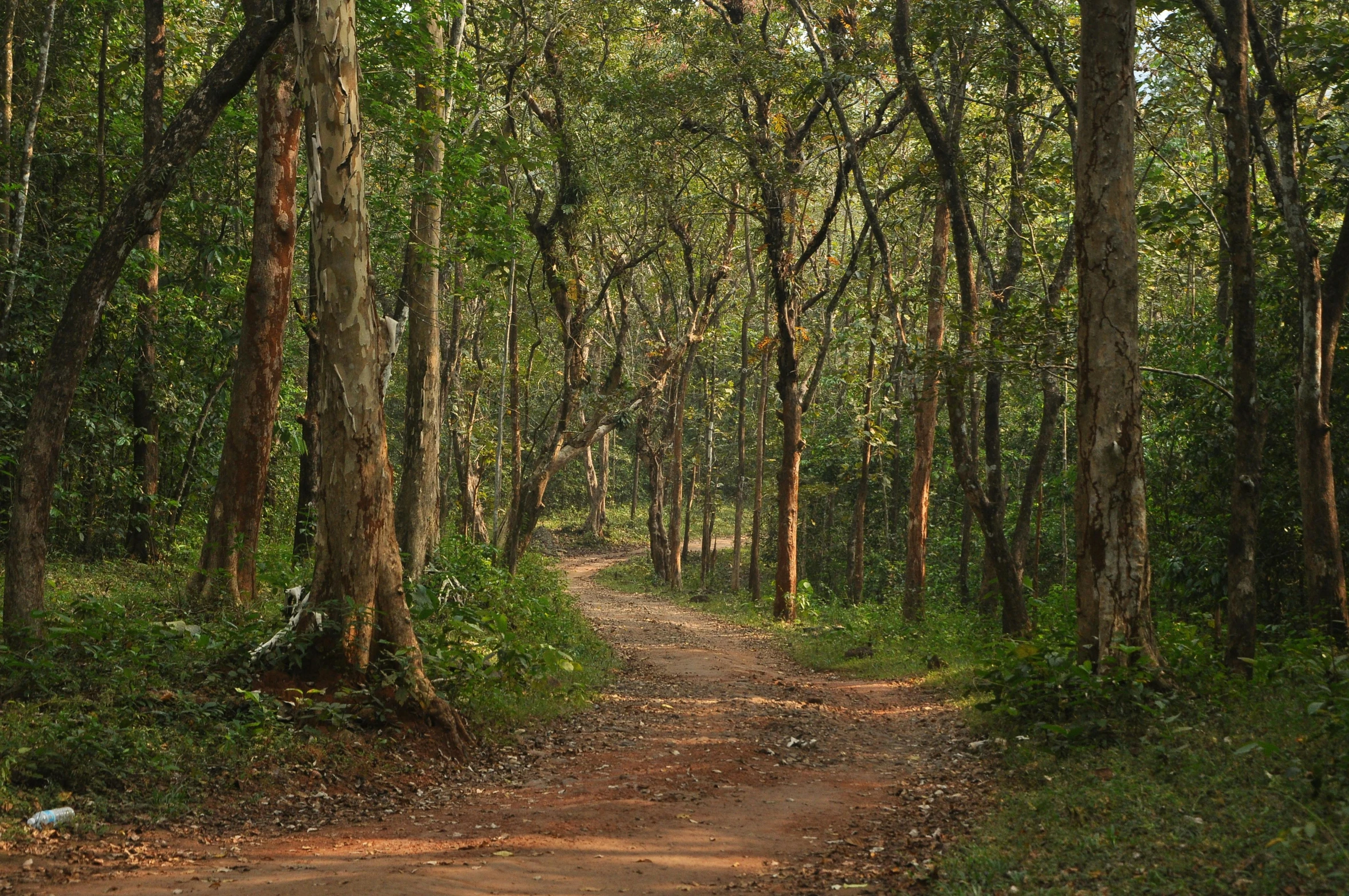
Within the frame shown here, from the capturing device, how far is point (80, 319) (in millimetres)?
7320

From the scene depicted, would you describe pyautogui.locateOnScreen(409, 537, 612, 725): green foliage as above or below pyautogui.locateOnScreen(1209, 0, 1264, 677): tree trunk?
below

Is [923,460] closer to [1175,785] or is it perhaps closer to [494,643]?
[494,643]

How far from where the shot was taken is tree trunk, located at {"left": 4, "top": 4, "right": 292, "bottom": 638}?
7188mm

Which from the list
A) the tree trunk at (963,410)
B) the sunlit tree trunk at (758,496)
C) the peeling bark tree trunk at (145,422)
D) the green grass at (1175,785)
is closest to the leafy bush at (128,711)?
the green grass at (1175,785)

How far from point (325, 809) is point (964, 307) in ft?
32.0

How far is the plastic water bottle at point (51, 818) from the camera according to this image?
5180 mm

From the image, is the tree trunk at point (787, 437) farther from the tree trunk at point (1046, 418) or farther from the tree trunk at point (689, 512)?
the tree trunk at point (689, 512)

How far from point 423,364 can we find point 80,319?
5.39 metres

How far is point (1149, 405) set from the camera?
12.7 meters

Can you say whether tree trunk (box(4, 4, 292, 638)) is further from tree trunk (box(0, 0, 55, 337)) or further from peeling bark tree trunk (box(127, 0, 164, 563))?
peeling bark tree trunk (box(127, 0, 164, 563))

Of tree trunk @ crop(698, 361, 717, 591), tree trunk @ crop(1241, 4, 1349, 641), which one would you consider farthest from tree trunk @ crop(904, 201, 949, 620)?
tree trunk @ crop(698, 361, 717, 591)

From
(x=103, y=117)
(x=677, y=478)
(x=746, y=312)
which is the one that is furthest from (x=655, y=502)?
(x=103, y=117)

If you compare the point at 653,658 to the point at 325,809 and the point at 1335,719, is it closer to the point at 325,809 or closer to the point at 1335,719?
the point at 325,809

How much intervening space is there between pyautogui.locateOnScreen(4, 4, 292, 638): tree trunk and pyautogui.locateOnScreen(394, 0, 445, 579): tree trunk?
4.52m
